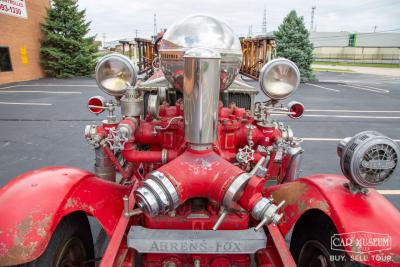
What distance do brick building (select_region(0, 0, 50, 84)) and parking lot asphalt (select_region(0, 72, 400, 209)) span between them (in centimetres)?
404

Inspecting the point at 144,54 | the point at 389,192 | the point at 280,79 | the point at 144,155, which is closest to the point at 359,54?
the point at 389,192

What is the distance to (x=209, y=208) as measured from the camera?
7.59 ft

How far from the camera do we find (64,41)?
774 inches

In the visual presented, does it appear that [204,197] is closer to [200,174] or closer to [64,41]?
[200,174]

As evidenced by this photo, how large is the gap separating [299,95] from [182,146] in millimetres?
13459

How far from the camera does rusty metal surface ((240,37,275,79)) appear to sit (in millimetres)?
3590

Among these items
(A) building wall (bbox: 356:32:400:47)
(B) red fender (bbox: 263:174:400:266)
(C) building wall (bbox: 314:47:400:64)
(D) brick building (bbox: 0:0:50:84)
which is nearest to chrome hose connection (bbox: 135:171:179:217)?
(B) red fender (bbox: 263:174:400:266)

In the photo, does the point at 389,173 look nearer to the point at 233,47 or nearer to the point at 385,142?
the point at 385,142

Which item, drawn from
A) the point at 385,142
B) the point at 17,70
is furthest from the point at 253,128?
the point at 17,70

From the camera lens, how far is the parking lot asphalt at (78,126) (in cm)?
541

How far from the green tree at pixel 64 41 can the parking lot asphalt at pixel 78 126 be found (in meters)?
6.19

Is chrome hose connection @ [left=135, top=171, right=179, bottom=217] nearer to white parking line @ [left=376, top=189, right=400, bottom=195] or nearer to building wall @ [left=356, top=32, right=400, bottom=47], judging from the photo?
white parking line @ [left=376, top=189, right=400, bottom=195]

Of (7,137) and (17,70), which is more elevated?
(17,70)

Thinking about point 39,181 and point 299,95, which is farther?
point 299,95
